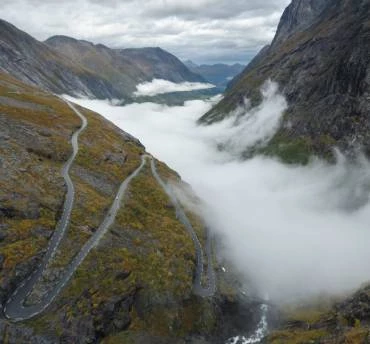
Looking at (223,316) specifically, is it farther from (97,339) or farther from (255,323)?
(97,339)

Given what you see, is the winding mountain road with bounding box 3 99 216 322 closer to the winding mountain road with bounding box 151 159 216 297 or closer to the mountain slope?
the winding mountain road with bounding box 151 159 216 297

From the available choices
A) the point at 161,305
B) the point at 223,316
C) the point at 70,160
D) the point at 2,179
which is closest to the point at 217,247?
the point at 223,316

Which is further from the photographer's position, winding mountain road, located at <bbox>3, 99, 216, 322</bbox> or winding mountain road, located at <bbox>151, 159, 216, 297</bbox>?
winding mountain road, located at <bbox>151, 159, 216, 297</bbox>

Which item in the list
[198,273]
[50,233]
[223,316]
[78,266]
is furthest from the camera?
[198,273]

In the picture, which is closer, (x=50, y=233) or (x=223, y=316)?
(x=50, y=233)

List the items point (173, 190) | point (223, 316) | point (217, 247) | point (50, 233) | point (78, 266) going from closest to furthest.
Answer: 1. point (78, 266)
2. point (50, 233)
3. point (223, 316)
4. point (217, 247)
5. point (173, 190)

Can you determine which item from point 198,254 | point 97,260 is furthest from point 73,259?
point 198,254

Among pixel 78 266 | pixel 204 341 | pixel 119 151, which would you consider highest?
pixel 119 151

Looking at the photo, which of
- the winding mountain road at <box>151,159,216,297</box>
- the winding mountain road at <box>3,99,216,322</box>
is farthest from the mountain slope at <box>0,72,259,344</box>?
the winding mountain road at <box>151,159,216,297</box>
